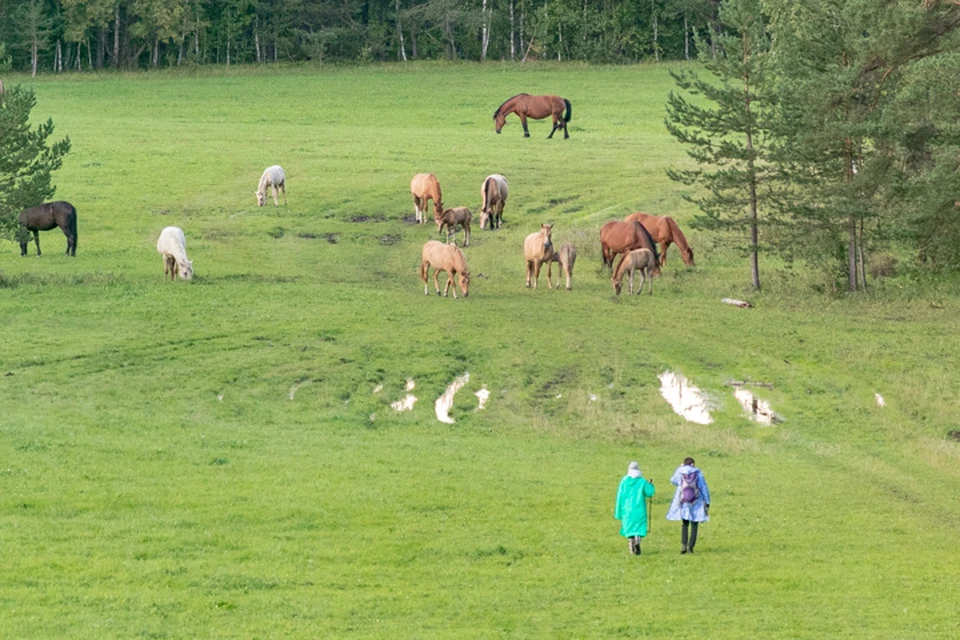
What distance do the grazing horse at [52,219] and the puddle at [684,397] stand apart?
21355mm

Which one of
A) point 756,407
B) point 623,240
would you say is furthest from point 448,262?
point 756,407

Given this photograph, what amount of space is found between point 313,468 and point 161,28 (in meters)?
79.7

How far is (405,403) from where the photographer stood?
2947 centimetres

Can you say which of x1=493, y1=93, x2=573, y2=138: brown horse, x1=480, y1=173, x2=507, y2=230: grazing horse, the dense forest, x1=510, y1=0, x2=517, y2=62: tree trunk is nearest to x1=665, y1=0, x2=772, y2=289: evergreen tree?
x1=480, y1=173, x2=507, y2=230: grazing horse

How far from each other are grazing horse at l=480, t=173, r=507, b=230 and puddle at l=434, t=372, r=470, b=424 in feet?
54.5

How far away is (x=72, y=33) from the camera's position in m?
97.2

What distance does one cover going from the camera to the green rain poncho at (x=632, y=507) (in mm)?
19562

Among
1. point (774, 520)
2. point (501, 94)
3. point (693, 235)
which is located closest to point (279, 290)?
point (693, 235)

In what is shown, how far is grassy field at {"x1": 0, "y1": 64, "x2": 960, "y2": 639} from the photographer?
18.0 metres

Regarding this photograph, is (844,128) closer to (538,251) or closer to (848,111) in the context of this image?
(848,111)

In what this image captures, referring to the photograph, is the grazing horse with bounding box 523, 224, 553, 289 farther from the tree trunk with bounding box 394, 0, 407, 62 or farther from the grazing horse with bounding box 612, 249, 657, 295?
the tree trunk with bounding box 394, 0, 407, 62

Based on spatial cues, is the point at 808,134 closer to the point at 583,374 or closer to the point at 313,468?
the point at 583,374

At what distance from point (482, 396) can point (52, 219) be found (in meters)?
20.1

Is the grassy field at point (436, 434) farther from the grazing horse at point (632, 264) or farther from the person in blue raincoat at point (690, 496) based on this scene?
the person in blue raincoat at point (690, 496)
